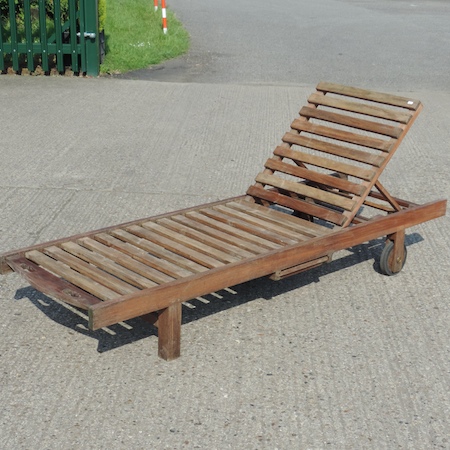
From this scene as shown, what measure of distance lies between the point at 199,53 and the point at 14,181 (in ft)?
23.4

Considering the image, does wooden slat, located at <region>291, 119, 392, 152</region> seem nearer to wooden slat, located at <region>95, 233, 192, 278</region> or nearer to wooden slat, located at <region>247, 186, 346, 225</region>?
wooden slat, located at <region>247, 186, 346, 225</region>

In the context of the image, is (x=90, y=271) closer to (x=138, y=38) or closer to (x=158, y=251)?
(x=158, y=251)

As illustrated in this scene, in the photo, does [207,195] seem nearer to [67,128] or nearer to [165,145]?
[165,145]

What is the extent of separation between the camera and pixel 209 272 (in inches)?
181

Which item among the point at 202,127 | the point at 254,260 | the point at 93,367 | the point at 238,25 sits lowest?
the point at 238,25

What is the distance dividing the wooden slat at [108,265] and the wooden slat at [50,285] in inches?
8.8

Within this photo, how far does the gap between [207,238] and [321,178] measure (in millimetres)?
1058

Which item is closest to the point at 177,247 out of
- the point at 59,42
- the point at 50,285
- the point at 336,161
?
the point at 50,285

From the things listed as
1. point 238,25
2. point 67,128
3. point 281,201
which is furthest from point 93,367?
point 238,25

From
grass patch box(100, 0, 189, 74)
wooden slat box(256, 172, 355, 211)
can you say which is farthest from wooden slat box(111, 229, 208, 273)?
grass patch box(100, 0, 189, 74)

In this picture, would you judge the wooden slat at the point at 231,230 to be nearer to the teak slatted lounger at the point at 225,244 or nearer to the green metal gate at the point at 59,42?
the teak slatted lounger at the point at 225,244

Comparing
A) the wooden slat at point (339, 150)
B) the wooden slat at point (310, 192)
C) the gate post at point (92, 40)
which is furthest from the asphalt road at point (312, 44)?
the wooden slat at point (310, 192)

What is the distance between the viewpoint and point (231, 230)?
17.8 ft

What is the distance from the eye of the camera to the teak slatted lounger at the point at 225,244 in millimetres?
4477
